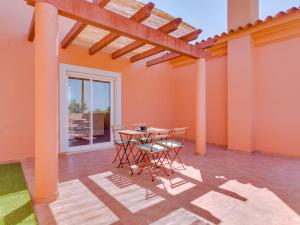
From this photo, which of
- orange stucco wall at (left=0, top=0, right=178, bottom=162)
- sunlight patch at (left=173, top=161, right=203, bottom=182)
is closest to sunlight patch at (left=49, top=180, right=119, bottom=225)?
sunlight patch at (left=173, top=161, right=203, bottom=182)

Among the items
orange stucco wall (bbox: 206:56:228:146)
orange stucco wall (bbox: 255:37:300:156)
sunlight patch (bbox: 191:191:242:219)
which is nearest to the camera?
sunlight patch (bbox: 191:191:242:219)

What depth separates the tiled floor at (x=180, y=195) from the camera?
2.19 m

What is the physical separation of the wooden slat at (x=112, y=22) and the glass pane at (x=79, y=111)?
2.71 m

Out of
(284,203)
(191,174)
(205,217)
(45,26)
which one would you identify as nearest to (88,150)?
(191,174)

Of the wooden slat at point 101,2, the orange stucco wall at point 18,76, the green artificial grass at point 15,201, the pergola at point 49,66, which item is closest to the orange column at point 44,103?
the pergola at point 49,66

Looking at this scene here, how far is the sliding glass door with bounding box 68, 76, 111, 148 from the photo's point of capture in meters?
5.62

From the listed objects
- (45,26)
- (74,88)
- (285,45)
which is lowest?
(74,88)

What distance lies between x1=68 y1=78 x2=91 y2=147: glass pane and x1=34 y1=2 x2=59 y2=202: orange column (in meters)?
3.05

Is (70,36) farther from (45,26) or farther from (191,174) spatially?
(191,174)

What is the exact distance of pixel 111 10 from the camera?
138 inches

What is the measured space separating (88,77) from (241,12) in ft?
18.1

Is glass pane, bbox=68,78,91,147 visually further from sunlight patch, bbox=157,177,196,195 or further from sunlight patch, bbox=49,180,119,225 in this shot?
sunlight patch, bbox=157,177,196,195

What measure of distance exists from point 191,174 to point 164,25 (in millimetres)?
3160

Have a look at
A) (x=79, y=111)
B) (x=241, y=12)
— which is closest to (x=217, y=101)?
(x=241, y=12)
